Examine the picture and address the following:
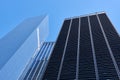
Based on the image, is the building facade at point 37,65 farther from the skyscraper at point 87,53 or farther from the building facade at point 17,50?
the skyscraper at point 87,53

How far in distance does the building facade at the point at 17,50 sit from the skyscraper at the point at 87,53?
1331 cm

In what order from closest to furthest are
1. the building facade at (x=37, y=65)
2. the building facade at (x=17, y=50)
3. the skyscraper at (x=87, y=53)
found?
the skyscraper at (x=87, y=53) → the building facade at (x=17, y=50) → the building facade at (x=37, y=65)

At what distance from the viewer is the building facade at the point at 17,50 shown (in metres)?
59.5

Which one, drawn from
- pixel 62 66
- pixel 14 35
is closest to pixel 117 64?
pixel 62 66

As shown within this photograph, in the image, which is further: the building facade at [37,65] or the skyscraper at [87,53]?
the building facade at [37,65]

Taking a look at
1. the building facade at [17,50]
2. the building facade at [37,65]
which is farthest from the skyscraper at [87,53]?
the building facade at [37,65]

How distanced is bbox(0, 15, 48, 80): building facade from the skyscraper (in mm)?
13313

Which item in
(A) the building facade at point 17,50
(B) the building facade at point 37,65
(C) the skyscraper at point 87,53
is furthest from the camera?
(B) the building facade at point 37,65

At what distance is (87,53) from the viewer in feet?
161

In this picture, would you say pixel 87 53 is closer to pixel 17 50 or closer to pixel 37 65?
pixel 17 50

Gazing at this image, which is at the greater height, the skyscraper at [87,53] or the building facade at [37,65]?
the building facade at [37,65]

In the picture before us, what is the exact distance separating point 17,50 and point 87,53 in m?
26.5

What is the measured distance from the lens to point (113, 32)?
59438 mm

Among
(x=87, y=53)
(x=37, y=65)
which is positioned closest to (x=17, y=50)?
(x=37, y=65)
